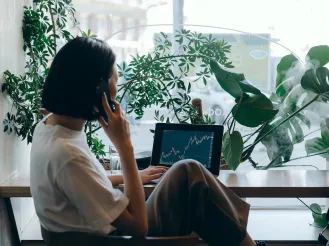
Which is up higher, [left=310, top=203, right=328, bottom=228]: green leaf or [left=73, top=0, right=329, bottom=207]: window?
[left=73, top=0, right=329, bottom=207]: window

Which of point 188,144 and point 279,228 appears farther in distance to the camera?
point 279,228

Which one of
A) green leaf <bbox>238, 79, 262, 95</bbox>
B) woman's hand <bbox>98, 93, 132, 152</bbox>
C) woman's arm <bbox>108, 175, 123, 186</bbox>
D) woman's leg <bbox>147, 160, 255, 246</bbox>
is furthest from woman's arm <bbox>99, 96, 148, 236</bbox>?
green leaf <bbox>238, 79, 262, 95</bbox>

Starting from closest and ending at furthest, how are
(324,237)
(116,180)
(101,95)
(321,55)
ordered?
(101,95) < (116,180) < (324,237) < (321,55)

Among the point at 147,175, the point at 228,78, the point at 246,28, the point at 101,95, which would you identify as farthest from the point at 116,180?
the point at 246,28

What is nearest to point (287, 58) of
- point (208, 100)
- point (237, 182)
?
point (208, 100)

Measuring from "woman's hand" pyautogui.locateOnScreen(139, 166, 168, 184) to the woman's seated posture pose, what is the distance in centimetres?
34

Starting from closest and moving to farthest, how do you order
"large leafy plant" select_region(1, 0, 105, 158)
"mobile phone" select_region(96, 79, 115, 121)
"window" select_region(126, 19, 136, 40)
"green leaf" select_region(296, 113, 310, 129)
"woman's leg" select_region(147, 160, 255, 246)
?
"mobile phone" select_region(96, 79, 115, 121) → "woman's leg" select_region(147, 160, 255, 246) → "large leafy plant" select_region(1, 0, 105, 158) → "green leaf" select_region(296, 113, 310, 129) → "window" select_region(126, 19, 136, 40)

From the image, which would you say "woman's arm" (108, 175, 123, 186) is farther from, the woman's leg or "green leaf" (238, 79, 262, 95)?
"green leaf" (238, 79, 262, 95)

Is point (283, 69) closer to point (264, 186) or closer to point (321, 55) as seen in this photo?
point (321, 55)

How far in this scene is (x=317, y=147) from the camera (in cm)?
254

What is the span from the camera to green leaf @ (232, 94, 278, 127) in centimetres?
218

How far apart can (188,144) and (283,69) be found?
0.71 metres

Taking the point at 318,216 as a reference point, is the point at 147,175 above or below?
above

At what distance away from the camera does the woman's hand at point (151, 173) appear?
201 centimetres
